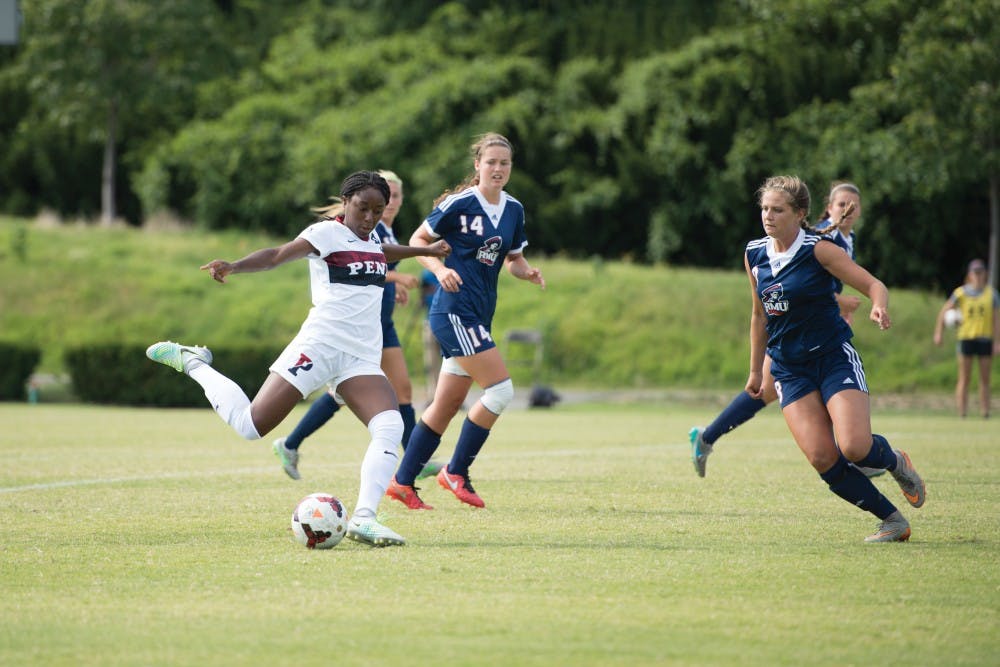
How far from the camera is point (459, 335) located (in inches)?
348

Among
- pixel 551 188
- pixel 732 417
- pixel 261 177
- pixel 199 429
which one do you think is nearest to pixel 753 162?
pixel 551 188

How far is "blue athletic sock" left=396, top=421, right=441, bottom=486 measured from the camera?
8840 millimetres

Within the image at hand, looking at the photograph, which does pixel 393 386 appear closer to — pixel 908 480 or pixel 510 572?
pixel 908 480

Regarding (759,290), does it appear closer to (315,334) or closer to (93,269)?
(315,334)

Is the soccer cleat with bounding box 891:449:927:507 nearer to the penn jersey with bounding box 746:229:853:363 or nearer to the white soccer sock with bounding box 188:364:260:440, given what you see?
the penn jersey with bounding box 746:229:853:363

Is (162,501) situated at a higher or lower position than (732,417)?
lower

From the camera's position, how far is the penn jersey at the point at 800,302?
7.56 metres

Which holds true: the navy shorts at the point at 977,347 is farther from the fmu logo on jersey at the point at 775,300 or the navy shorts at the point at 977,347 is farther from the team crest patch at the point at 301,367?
the team crest patch at the point at 301,367

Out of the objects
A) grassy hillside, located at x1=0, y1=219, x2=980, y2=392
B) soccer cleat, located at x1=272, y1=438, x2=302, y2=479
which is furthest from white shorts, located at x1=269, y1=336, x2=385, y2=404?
grassy hillside, located at x1=0, y1=219, x2=980, y2=392

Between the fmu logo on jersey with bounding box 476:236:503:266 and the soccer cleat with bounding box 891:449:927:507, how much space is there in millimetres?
2890

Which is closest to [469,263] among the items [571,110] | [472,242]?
[472,242]

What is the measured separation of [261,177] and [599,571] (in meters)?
33.8

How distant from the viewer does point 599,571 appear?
251 inches

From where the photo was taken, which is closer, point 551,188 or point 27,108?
point 551,188
